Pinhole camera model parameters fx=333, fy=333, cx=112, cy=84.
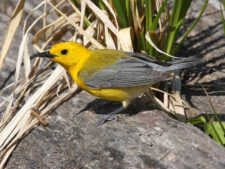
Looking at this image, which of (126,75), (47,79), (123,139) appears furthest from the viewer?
(47,79)

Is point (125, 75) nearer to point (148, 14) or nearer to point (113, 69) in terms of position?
point (113, 69)

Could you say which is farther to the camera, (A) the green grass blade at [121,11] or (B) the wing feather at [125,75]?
(A) the green grass blade at [121,11]

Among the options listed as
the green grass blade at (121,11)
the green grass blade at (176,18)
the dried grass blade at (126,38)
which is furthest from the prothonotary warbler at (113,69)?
the green grass blade at (121,11)

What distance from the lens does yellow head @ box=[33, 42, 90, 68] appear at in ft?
10.5

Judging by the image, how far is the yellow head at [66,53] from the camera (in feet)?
10.5

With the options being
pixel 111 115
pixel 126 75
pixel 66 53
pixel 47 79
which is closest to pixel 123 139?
pixel 111 115

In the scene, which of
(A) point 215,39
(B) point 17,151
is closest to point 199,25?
(A) point 215,39

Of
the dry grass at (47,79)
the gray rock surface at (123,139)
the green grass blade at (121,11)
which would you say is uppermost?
the green grass blade at (121,11)

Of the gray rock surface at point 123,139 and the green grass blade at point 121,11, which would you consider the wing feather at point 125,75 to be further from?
the green grass blade at point 121,11

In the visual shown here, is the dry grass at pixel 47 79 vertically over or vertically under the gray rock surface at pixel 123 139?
over

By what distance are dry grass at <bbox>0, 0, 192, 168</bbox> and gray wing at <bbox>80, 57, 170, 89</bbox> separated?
28 centimetres

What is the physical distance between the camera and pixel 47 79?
3549 millimetres

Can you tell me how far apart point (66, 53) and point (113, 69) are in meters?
0.49

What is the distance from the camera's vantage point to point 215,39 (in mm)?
4223
